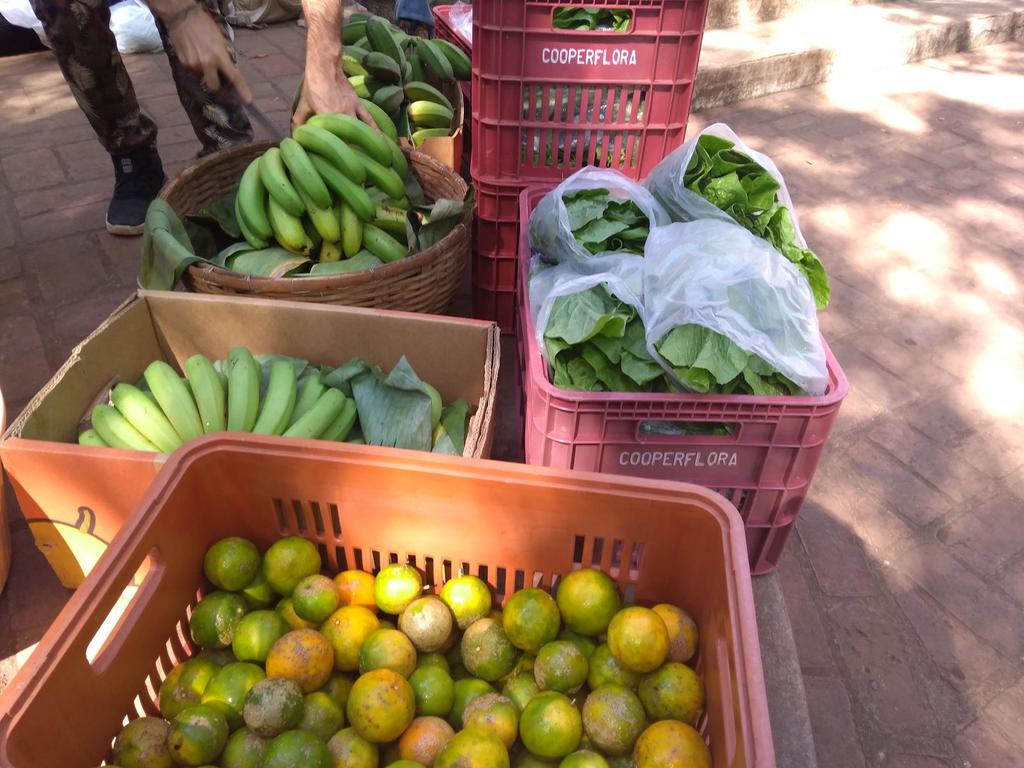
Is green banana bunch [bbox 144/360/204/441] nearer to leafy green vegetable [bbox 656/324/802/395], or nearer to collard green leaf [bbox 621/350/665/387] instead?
collard green leaf [bbox 621/350/665/387]

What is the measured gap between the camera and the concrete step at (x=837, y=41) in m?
5.17

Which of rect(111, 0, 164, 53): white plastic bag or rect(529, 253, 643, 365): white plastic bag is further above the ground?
rect(529, 253, 643, 365): white plastic bag

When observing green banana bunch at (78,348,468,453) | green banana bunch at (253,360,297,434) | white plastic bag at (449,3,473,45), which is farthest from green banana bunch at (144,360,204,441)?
white plastic bag at (449,3,473,45)

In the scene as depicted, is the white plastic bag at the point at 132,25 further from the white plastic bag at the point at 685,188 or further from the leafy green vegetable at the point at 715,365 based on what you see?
the leafy green vegetable at the point at 715,365

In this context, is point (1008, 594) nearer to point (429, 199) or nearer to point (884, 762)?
point (884, 762)

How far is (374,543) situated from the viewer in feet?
4.51

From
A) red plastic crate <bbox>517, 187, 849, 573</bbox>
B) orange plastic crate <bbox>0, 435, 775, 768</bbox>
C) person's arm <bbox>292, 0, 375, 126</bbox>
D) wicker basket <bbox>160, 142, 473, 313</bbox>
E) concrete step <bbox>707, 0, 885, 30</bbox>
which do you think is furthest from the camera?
concrete step <bbox>707, 0, 885, 30</bbox>

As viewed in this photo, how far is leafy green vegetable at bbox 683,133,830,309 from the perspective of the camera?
2016 millimetres

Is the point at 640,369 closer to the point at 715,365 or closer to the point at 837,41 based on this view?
the point at 715,365

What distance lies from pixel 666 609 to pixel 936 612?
1252 millimetres

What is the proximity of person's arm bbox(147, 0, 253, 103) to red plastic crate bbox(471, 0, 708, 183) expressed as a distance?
3.18ft

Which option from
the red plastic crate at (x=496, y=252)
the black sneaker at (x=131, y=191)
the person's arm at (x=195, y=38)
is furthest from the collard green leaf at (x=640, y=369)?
the black sneaker at (x=131, y=191)

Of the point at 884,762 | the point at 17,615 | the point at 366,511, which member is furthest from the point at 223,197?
the point at 884,762

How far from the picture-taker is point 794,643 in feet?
6.12
